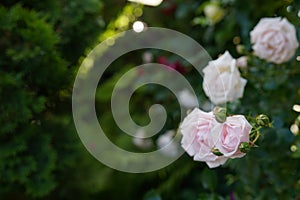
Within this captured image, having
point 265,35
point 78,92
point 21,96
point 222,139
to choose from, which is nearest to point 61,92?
point 78,92

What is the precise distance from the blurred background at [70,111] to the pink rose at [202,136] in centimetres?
21

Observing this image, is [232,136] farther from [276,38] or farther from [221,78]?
[276,38]

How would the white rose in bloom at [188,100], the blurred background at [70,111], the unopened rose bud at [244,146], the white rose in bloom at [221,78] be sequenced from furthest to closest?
the white rose in bloom at [188,100] → the blurred background at [70,111] → the white rose in bloom at [221,78] → the unopened rose bud at [244,146]

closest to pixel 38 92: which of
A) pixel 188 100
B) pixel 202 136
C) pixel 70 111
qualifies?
pixel 70 111

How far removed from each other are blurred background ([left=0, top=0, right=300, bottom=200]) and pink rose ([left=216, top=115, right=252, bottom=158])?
210mm

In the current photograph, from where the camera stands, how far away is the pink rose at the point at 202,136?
2.72 feet

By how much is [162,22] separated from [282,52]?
123 cm

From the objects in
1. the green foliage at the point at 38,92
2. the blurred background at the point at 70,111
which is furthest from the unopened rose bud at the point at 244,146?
the green foliage at the point at 38,92

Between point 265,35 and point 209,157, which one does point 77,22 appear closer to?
point 265,35

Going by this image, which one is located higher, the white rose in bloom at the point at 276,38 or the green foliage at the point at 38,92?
the white rose in bloom at the point at 276,38

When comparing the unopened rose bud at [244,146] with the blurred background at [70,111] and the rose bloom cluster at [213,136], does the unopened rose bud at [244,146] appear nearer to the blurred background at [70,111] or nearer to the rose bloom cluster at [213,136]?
the rose bloom cluster at [213,136]

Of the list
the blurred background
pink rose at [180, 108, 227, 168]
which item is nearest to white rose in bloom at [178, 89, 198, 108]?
the blurred background

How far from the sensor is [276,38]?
113 centimetres

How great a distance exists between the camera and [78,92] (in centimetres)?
152
